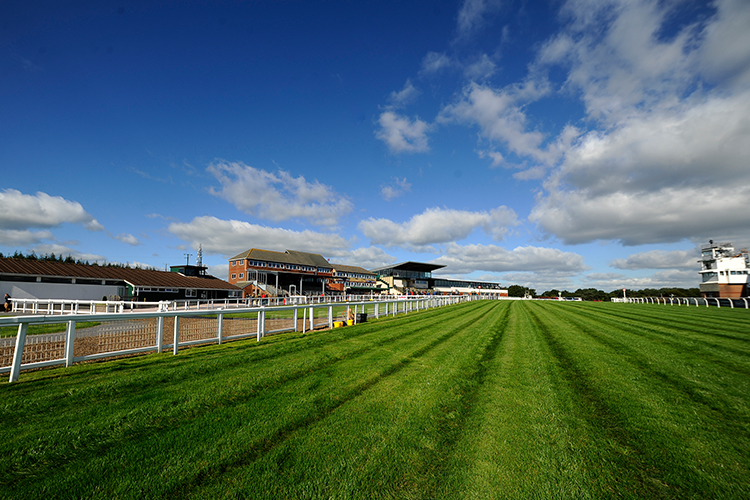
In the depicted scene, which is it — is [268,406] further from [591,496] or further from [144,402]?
[591,496]

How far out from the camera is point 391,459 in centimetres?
347

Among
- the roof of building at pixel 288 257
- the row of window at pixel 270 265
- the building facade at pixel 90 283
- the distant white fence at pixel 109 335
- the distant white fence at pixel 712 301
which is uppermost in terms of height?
the roof of building at pixel 288 257

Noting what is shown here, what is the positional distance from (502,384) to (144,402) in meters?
6.18

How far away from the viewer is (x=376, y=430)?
4156mm

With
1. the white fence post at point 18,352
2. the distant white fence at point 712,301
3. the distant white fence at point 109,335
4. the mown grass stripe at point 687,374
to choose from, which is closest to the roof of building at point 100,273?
the distant white fence at point 109,335

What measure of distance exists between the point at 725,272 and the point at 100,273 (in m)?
95.9

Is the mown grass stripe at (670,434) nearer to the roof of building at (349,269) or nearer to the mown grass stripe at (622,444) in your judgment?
the mown grass stripe at (622,444)

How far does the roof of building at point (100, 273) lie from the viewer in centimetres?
2978

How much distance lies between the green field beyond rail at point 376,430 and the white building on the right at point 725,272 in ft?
237

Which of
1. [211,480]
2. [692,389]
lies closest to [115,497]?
[211,480]

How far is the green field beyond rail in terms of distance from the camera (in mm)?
3033

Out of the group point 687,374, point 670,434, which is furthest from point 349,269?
point 670,434

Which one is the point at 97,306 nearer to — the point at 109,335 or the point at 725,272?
the point at 109,335

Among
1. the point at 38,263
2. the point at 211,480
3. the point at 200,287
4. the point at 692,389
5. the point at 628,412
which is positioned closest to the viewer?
the point at 211,480
